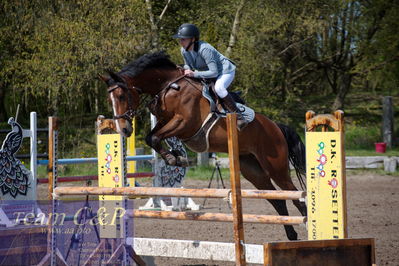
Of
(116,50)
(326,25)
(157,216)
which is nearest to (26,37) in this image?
(116,50)

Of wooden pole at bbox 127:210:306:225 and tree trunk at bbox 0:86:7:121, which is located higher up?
tree trunk at bbox 0:86:7:121

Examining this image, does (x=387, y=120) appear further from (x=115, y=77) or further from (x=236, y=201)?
(x=236, y=201)

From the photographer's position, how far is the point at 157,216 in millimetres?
4117

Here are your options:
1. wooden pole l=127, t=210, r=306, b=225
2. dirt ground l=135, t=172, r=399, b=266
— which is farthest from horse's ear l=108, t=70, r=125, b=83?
dirt ground l=135, t=172, r=399, b=266

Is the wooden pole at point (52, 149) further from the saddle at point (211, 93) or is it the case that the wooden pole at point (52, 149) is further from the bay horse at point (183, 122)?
the saddle at point (211, 93)

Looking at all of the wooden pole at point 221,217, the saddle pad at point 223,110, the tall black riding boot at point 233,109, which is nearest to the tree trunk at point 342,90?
the saddle pad at point 223,110

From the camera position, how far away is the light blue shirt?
16.5 feet

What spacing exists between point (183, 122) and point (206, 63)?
1.79 ft

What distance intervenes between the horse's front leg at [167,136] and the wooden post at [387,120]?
34.4 ft

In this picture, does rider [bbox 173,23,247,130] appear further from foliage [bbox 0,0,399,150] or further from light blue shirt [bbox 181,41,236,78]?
foliage [bbox 0,0,399,150]

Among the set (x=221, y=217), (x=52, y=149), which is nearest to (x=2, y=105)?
(x=52, y=149)

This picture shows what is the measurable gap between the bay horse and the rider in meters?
0.13

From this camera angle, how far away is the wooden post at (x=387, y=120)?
566 inches

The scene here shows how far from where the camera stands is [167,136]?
196 inches
